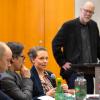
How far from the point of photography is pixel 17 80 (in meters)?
2.82

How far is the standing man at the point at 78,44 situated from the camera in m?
4.30

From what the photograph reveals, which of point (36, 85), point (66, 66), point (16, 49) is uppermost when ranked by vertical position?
point (16, 49)

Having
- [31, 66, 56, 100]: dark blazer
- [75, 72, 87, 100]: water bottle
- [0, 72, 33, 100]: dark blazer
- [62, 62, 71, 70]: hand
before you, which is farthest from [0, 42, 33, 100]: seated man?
[62, 62, 71, 70]: hand

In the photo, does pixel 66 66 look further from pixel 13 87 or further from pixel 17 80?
pixel 13 87

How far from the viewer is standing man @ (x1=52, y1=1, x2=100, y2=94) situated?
4297 millimetres

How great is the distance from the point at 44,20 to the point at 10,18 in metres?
0.67

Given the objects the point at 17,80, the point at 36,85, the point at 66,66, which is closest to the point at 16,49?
the point at 17,80

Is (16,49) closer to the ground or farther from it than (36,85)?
farther from it

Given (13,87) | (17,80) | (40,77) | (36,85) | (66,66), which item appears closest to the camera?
(13,87)

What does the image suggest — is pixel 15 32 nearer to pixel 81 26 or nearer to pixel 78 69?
pixel 81 26

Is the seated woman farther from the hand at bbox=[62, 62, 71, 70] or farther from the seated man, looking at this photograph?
the hand at bbox=[62, 62, 71, 70]

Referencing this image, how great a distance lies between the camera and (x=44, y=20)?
6.08 m

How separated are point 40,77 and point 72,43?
108 centimetres

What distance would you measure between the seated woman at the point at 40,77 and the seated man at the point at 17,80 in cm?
29
